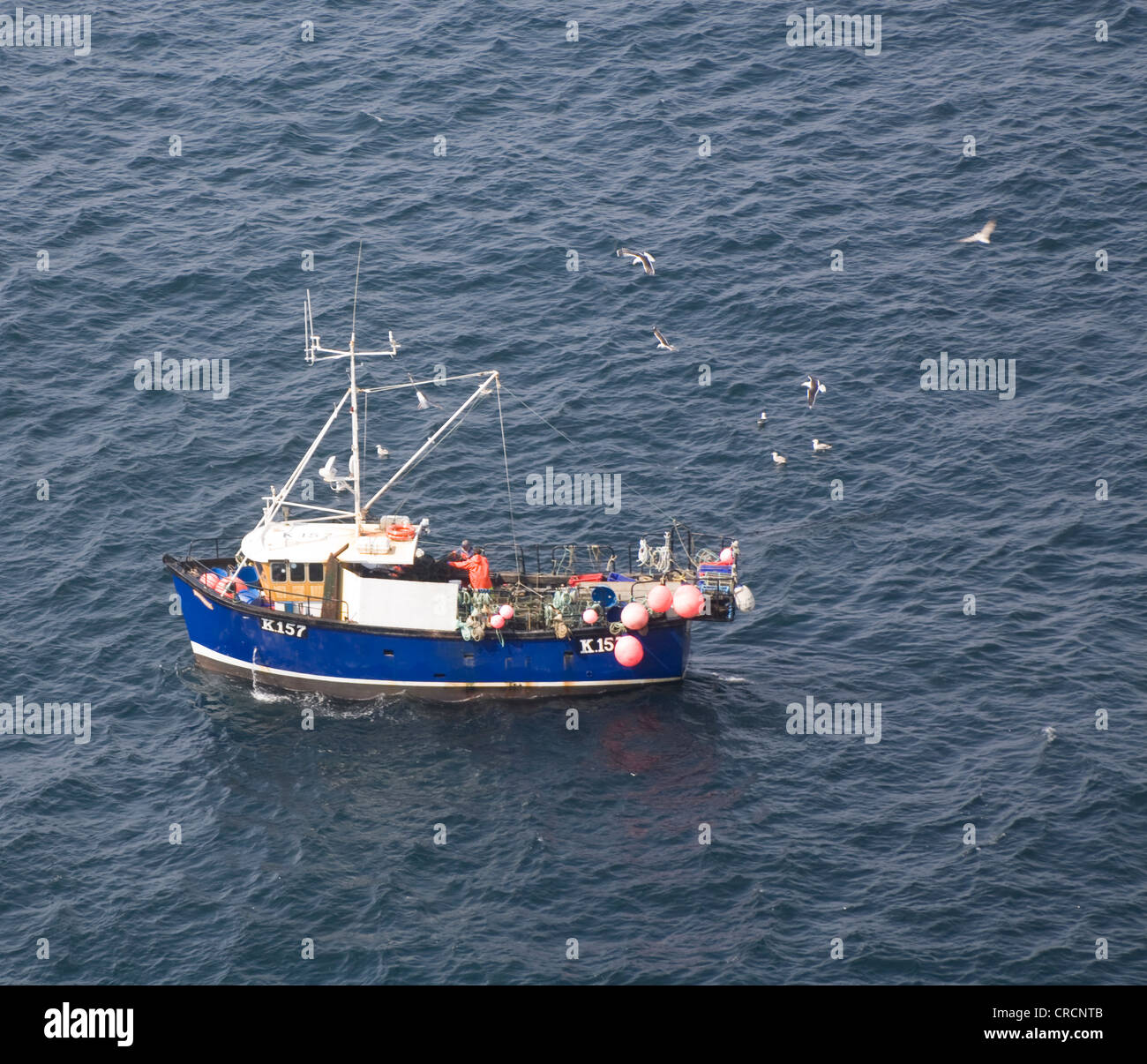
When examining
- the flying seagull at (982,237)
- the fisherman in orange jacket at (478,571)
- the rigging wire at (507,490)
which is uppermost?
the flying seagull at (982,237)

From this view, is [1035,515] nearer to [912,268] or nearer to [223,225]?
[912,268]

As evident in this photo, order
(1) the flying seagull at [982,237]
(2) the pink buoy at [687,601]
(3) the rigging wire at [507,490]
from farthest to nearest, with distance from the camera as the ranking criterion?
(1) the flying seagull at [982,237]
(3) the rigging wire at [507,490]
(2) the pink buoy at [687,601]

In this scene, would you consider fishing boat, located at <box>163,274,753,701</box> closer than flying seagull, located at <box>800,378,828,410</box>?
Yes

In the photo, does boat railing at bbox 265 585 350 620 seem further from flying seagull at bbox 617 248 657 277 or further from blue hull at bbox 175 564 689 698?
flying seagull at bbox 617 248 657 277

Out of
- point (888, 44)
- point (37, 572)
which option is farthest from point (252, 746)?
point (888, 44)

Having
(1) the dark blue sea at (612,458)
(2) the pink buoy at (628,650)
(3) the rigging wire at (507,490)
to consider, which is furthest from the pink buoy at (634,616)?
(3) the rigging wire at (507,490)

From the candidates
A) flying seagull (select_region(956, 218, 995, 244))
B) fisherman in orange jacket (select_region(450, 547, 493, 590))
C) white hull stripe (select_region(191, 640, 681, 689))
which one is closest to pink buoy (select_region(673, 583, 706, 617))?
white hull stripe (select_region(191, 640, 681, 689))

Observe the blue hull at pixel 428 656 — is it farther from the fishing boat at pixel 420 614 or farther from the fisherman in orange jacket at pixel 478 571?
the fisherman in orange jacket at pixel 478 571
